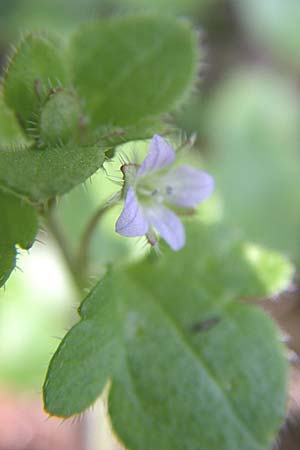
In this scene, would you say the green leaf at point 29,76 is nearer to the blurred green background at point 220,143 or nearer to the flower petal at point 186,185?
the flower petal at point 186,185

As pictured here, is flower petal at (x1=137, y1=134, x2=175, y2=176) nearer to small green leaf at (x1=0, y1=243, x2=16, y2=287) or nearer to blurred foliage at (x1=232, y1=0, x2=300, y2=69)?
small green leaf at (x1=0, y1=243, x2=16, y2=287)

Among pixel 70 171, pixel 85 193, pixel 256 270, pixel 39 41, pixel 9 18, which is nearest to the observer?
pixel 70 171

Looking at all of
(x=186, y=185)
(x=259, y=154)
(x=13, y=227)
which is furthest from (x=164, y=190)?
(x=259, y=154)

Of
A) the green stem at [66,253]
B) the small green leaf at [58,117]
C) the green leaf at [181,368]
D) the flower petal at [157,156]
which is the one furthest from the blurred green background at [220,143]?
the small green leaf at [58,117]

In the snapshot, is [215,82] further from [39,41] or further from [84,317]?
[84,317]

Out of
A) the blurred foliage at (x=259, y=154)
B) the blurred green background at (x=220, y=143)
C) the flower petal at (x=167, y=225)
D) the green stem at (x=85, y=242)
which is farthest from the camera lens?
the blurred foliage at (x=259, y=154)

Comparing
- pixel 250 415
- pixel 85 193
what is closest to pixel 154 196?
pixel 250 415
